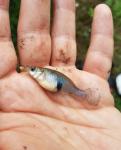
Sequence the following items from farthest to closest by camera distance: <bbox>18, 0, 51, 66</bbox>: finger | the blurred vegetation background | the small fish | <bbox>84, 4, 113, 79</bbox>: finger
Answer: the blurred vegetation background → <bbox>84, 4, 113, 79</bbox>: finger → <bbox>18, 0, 51, 66</bbox>: finger → the small fish

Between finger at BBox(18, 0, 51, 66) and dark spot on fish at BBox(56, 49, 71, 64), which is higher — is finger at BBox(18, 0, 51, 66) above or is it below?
above

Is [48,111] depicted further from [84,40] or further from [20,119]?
[84,40]

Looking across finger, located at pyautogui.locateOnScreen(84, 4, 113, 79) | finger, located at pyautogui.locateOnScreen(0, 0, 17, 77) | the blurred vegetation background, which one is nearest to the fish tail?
finger, located at pyautogui.locateOnScreen(84, 4, 113, 79)

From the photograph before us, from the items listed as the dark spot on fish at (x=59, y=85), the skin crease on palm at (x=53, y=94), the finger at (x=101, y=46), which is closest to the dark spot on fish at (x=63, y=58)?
the skin crease on palm at (x=53, y=94)

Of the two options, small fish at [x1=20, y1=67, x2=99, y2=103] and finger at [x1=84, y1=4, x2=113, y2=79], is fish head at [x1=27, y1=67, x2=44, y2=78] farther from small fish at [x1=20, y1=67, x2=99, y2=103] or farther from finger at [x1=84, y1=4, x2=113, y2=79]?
finger at [x1=84, y1=4, x2=113, y2=79]

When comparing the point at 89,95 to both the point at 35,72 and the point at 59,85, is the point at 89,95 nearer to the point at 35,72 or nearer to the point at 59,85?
the point at 59,85

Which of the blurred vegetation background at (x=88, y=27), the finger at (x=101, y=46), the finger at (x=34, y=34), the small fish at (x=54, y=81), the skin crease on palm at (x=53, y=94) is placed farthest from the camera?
the blurred vegetation background at (x=88, y=27)

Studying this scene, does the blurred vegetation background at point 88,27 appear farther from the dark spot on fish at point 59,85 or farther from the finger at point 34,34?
the dark spot on fish at point 59,85
